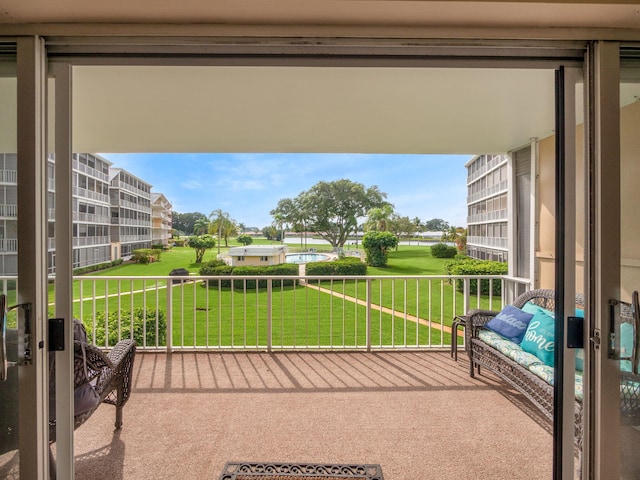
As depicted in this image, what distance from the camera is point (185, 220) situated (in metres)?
5.54

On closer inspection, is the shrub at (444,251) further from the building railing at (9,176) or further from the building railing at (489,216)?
the building railing at (9,176)

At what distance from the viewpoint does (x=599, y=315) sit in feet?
3.60

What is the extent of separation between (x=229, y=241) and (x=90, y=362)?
3.67 m

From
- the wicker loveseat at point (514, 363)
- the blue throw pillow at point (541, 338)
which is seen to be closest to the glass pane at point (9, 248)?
the wicker loveseat at point (514, 363)

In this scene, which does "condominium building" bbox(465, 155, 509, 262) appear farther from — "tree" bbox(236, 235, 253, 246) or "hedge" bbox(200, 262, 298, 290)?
"tree" bbox(236, 235, 253, 246)

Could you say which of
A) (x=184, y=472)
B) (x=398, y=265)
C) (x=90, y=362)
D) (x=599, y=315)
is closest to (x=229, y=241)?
(x=398, y=265)

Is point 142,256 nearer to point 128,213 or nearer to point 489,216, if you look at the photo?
point 128,213

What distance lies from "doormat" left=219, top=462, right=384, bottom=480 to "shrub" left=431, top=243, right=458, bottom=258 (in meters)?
3.56

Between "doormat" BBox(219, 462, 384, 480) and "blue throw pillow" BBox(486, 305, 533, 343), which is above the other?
"blue throw pillow" BBox(486, 305, 533, 343)

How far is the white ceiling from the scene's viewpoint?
198cm

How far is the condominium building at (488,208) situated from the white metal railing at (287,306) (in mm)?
519

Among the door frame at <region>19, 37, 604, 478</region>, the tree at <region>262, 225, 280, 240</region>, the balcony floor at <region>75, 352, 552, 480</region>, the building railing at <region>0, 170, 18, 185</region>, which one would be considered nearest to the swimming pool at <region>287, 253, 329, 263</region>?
the tree at <region>262, 225, 280, 240</region>

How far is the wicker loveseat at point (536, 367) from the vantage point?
1.09 m

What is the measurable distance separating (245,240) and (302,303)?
160 cm
